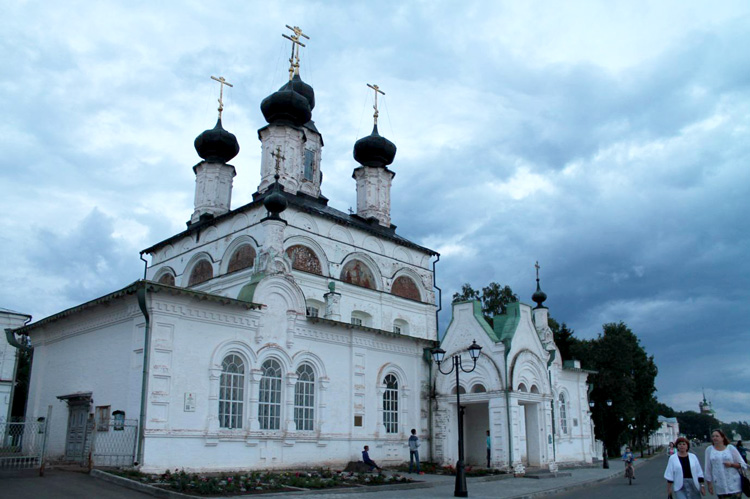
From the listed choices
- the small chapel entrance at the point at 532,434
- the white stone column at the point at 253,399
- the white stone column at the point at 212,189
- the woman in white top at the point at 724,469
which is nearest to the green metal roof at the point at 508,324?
the small chapel entrance at the point at 532,434

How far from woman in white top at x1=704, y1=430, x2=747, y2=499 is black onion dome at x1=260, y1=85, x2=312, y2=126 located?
20.8 m

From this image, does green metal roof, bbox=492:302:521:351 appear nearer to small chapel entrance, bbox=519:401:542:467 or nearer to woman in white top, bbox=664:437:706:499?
small chapel entrance, bbox=519:401:542:467

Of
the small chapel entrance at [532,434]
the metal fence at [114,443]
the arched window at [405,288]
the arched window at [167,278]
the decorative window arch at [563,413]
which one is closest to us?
the metal fence at [114,443]

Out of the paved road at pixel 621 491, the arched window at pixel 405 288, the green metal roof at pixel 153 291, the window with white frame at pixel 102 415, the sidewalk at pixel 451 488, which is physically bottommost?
the paved road at pixel 621 491

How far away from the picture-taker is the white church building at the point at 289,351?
13.7m

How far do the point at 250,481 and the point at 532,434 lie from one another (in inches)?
425

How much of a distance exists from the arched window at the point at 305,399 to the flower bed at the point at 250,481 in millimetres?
1476

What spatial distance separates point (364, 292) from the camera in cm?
2392

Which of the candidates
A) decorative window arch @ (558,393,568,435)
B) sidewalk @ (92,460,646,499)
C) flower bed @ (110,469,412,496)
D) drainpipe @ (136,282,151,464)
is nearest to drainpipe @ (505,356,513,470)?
sidewalk @ (92,460,646,499)

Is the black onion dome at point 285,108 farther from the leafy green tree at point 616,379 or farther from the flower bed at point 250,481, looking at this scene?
the leafy green tree at point 616,379

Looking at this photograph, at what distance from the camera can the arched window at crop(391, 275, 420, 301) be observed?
25562 millimetres

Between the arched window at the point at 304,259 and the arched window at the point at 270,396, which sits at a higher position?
the arched window at the point at 304,259

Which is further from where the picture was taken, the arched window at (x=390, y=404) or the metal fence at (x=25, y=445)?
the arched window at (x=390, y=404)

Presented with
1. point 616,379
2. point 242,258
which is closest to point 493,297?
point 616,379
